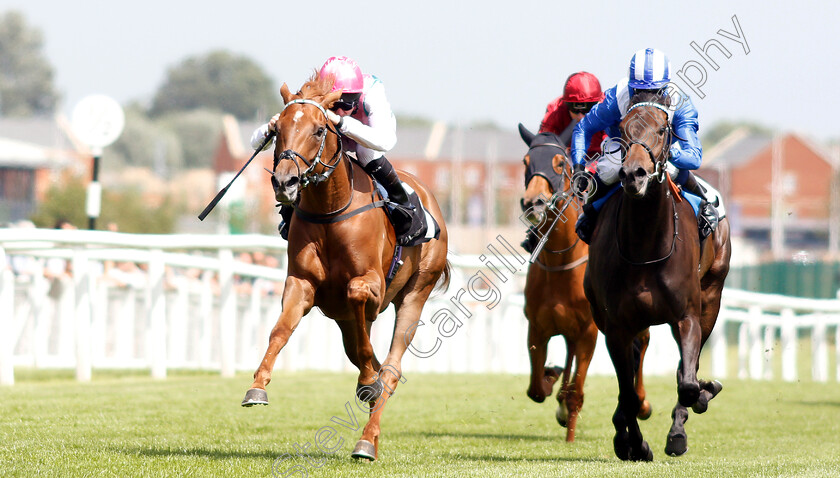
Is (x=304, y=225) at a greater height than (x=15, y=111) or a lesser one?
lesser

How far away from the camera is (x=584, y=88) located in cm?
837

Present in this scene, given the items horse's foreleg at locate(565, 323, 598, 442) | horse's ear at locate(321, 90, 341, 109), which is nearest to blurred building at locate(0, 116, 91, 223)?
horse's foreleg at locate(565, 323, 598, 442)

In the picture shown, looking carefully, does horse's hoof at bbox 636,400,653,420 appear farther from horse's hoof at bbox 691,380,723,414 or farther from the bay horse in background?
horse's hoof at bbox 691,380,723,414

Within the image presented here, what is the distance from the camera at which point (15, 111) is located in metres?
100

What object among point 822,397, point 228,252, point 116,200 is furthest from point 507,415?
point 116,200

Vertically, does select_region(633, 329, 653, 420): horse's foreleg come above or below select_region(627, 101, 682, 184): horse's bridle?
below

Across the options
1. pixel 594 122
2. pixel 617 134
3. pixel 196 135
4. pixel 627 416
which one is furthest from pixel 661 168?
pixel 196 135

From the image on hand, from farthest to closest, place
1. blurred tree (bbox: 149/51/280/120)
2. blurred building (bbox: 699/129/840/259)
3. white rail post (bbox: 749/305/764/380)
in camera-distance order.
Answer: blurred tree (bbox: 149/51/280/120), blurred building (bbox: 699/129/840/259), white rail post (bbox: 749/305/764/380)

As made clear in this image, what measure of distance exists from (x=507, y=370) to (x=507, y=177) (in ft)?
229

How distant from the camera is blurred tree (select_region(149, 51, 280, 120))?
392ft

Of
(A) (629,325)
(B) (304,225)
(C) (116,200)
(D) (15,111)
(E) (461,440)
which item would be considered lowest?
(E) (461,440)

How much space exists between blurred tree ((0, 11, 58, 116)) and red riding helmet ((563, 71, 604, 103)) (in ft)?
322

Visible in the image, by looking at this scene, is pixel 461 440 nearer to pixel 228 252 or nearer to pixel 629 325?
pixel 629 325

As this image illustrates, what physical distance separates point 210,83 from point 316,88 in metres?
119
